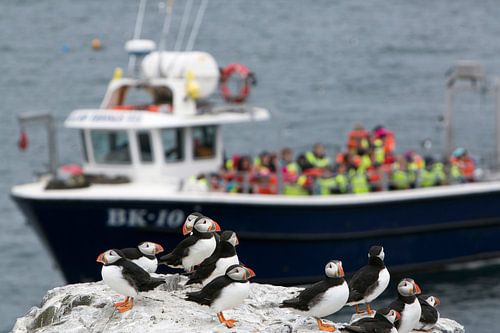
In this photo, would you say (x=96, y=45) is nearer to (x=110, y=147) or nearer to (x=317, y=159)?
(x=110, y=147)

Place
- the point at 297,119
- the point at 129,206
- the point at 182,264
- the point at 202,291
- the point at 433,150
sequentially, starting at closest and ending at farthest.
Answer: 1. the point at 202,291
2. the point at 182,264
3. the point at 129,206
4. the point at 433,150
5. the point at 297,119

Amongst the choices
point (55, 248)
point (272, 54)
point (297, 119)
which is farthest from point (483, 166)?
point (272, 54)

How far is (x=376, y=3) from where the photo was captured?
73.5 metres

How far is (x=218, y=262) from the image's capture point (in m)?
11.2

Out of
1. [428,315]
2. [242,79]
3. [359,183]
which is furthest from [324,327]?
[242,79]

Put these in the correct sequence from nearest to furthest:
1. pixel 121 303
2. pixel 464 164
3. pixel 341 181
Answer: pixel 121 303 < pixel 341 181 < pixel 464 164

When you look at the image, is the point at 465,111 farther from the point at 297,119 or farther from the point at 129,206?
the point at 129,206

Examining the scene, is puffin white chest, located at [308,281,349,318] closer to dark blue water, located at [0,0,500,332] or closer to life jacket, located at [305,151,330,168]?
dark blue water, located at [0,0,500,332]

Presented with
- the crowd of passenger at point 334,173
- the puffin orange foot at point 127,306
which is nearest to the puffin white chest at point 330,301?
the puffin orange foot at point 127,306

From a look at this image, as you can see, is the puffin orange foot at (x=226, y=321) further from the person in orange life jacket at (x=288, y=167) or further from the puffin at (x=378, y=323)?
the person in orange life jacket at (x=288, y=167)

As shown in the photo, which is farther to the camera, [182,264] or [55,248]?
[55,248]

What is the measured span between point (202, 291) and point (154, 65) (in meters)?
16.5

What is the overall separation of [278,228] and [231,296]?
48.0ft

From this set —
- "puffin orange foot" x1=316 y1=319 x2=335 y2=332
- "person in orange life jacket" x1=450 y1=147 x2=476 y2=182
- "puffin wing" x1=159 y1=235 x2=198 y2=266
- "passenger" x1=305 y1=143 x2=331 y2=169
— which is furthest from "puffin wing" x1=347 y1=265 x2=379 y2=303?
"person in orange life jacket" x1=450 y1=147 x2=476 y2=182
